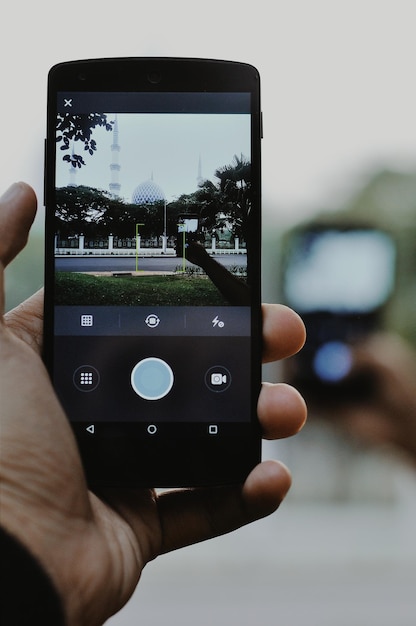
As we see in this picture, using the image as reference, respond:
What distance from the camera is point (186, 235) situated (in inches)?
23.6

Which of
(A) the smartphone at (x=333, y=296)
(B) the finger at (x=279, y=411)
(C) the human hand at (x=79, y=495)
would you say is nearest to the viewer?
(C) the human hand at (x=79, y=495)

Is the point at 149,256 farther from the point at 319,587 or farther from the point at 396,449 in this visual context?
the point at 396,449

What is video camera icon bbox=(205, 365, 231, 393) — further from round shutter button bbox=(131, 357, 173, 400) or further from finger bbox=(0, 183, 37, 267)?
finger bbox=(0, 183, 37, 267)

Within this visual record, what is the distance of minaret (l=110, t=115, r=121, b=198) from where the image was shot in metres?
0.59

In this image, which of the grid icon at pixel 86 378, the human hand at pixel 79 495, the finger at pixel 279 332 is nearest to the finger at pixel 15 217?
the human hand at pixel 79 495

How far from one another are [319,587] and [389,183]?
1.38 m

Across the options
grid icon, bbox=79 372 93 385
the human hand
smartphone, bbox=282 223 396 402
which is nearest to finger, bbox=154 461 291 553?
the human hand

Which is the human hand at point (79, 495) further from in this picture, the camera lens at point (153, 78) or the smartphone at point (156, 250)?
the camera lens at point (153, 78)

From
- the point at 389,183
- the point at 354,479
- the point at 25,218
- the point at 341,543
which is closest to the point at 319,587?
the point at 341,543

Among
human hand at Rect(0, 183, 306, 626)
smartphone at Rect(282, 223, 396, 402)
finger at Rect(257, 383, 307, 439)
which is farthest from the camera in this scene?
smartphone at Rect(282, 223, 396, 402)

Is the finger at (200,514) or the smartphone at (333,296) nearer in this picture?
the finger at (200,514)

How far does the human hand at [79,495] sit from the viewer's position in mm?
473

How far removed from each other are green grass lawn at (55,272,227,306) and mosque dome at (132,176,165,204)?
2.8 inches

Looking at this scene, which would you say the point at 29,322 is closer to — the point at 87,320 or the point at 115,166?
the point at 87,320
